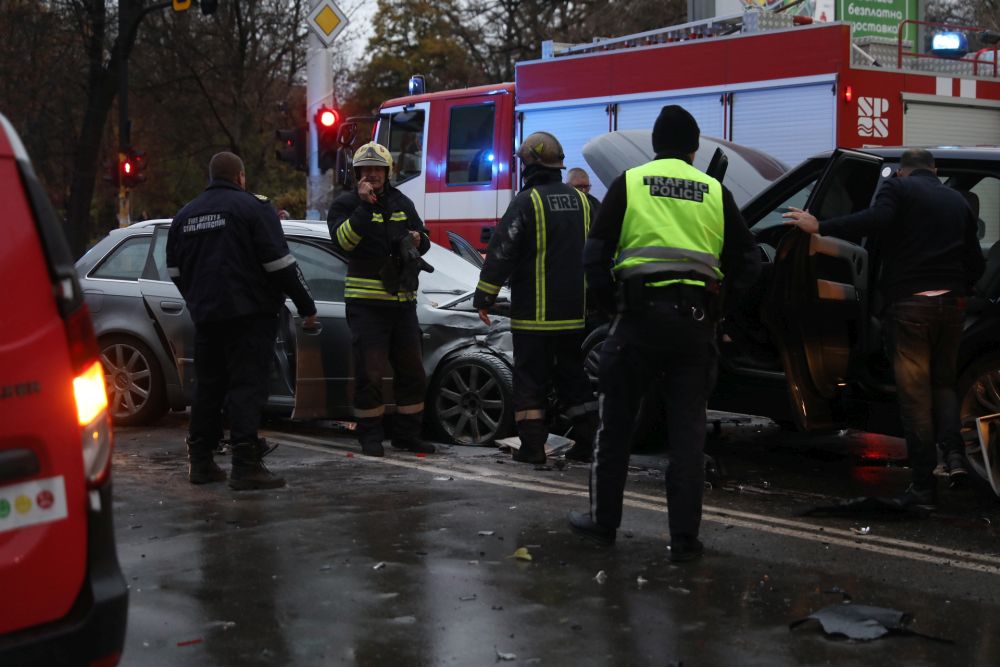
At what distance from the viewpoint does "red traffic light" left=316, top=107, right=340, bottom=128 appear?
1802cm

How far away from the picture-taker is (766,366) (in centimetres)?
767

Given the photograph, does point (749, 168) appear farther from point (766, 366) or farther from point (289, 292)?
point (289, 292)

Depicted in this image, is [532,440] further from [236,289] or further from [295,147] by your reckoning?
[295,147]

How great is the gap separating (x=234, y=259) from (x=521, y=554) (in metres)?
2.40

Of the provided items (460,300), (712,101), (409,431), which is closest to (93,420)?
(409,431)

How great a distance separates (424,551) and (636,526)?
1057 millimetres

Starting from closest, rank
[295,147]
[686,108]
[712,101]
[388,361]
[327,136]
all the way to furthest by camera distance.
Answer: [388,361]
[712,101]
[686,108]
[327,136]
[295,147]

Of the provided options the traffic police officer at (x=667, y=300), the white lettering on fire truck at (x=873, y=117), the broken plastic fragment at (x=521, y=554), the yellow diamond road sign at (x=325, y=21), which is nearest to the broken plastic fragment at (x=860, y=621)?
the traffic police officer at (x=667, y=300)

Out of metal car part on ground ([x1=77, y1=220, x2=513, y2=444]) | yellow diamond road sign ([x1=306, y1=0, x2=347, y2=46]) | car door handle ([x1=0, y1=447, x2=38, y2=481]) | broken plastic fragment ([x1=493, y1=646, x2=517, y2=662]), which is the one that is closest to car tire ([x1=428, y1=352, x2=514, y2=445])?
metal car part on ground ([x1=77, y1=220, x2=513, y2=444])

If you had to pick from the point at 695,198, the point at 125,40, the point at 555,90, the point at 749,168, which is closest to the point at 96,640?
the point at 695,198

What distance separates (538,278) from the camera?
787 centimetres

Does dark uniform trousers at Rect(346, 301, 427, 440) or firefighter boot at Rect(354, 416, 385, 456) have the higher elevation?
dark uniform trousers at Rect(346, 301, 427, 440)

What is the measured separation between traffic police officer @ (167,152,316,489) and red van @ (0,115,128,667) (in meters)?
3.71

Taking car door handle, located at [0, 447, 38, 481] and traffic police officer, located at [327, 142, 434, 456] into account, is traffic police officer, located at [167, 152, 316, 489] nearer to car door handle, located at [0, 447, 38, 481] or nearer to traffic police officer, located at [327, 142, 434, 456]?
traffic police officer, located at [327, 142, 434, 456]
